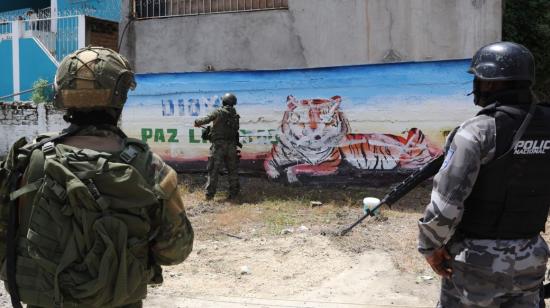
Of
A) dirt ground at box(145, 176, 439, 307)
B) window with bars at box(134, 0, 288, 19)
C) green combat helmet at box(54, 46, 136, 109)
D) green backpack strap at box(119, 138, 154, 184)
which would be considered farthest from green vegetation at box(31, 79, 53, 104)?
green backpack strap at box(119, 138, 154, 184)

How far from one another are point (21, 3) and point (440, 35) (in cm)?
1628

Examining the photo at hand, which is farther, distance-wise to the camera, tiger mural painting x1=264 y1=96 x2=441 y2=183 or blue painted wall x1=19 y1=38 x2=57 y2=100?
blue painted wall x1=19 y1=38 x2=57 y2=100

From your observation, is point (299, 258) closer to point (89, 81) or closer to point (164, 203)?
point (164, 203)

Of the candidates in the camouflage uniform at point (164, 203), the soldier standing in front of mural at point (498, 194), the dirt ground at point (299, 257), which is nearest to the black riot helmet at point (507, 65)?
the soldier standing in front of mural at point (498, 194)

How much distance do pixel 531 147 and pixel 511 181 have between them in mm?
156

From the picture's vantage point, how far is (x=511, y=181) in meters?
2.02

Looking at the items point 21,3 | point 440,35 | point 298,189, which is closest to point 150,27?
point 298,189

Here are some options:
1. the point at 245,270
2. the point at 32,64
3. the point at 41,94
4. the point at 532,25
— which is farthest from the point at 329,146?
the point at 32,64

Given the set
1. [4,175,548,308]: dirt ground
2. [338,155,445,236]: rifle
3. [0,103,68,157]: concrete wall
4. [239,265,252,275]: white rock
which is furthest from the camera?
[0,103,68,157]: concrete wall

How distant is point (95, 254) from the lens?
1.71 m

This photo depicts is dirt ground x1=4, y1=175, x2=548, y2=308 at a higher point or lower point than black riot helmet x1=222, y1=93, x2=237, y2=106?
lower

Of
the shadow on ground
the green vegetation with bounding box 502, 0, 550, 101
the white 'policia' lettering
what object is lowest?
the shadow on ground

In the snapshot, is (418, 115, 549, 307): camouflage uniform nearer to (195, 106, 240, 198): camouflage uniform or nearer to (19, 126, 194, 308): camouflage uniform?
(19, 126, 194, 308): camouflage uniform

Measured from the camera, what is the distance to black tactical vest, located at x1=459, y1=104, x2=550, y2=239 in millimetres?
2016
